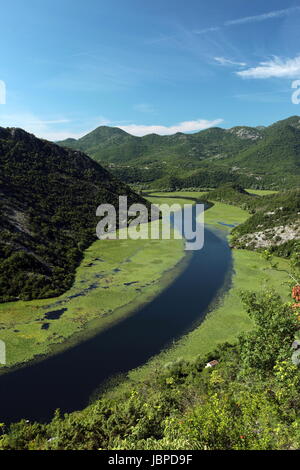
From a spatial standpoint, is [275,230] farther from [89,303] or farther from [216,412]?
[216,412]

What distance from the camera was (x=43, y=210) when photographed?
94.6 metres

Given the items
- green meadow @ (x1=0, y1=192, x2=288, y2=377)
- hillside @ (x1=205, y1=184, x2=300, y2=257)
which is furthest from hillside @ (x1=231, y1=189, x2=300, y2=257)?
green meadow @ (x1=0, y1=192, x2=288, y2=377)

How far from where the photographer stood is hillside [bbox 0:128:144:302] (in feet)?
193

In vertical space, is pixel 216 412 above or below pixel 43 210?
below

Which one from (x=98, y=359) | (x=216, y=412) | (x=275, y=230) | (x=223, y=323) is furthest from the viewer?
(x=275, y=230)

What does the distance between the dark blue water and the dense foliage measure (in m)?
4.49

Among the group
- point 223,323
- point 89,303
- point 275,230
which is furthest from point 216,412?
point 275,230

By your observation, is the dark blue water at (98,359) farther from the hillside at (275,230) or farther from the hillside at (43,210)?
the hillside at (275,230)

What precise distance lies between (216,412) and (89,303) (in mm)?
38889

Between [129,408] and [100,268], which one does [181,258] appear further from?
[129,408]

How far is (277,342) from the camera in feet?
71.7

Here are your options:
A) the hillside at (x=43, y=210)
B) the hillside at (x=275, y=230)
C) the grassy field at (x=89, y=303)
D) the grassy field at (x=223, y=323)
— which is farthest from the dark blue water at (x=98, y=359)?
the hillside at (x=275, y=230)

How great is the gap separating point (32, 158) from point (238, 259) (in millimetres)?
95161

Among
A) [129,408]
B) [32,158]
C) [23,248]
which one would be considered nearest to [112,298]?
[23,248]
